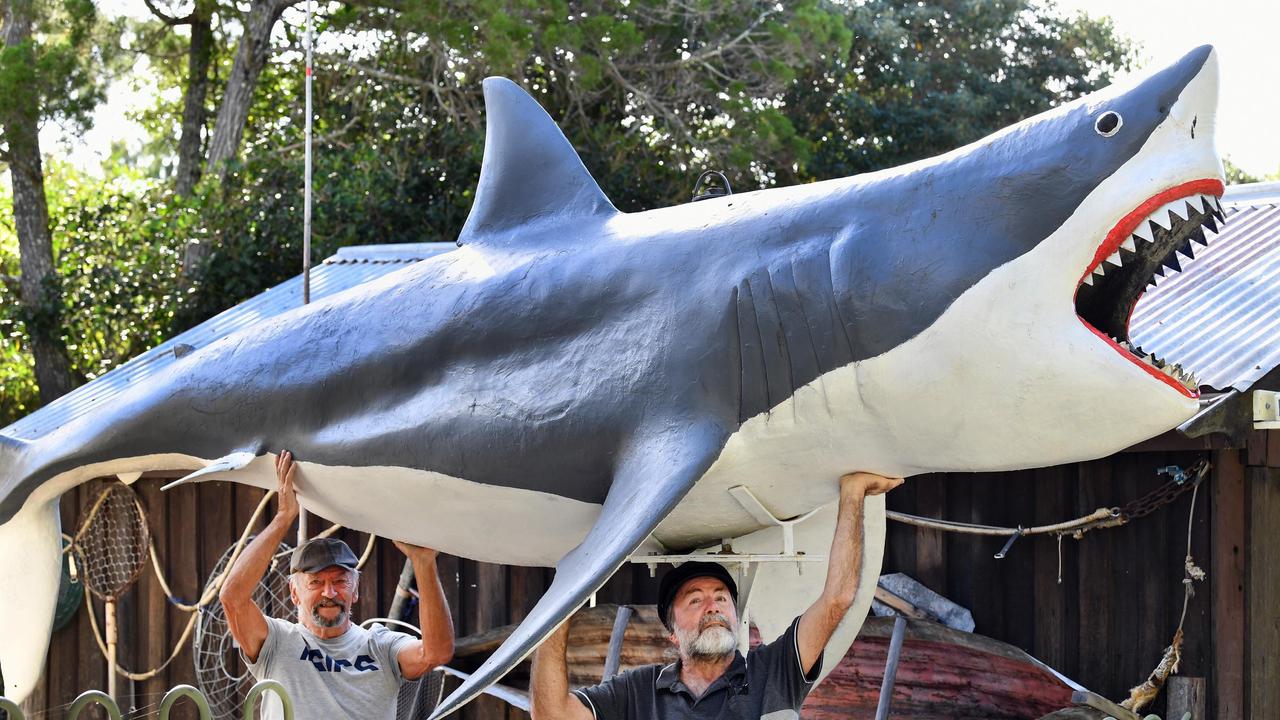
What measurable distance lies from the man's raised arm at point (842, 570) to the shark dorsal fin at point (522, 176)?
1045mm

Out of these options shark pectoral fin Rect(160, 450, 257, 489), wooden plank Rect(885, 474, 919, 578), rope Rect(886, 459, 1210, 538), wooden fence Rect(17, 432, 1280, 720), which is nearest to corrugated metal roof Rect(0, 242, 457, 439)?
wooden fence Rect(17, 432, 1280, 720)

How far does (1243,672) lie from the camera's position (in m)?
5.47

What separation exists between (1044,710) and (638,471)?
328 centimetres

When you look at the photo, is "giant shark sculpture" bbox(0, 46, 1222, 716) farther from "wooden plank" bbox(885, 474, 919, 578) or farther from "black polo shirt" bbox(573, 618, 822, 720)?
"wooden plank" bbox(885, 474, 919, 578)

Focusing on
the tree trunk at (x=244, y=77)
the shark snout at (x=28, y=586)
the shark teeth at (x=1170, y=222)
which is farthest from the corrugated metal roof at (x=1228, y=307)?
the tree trunk at (x=244, y=77)

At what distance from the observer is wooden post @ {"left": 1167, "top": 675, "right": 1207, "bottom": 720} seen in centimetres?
545

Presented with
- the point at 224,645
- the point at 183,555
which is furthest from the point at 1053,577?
the point at 183,555

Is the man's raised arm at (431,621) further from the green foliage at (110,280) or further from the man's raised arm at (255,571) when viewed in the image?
the green foliage at (110,280)

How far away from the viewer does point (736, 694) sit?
357 cm

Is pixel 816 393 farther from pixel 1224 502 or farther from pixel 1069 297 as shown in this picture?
pixel 1224 502

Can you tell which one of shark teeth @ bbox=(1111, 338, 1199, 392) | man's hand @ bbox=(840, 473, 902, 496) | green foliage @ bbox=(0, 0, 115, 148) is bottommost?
man's hand @ bbox=(840, 473, 902, 496)

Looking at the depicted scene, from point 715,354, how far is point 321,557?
194 cm

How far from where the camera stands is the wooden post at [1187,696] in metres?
5.45

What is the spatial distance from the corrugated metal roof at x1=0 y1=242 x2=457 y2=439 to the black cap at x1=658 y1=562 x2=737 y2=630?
17.1ft
